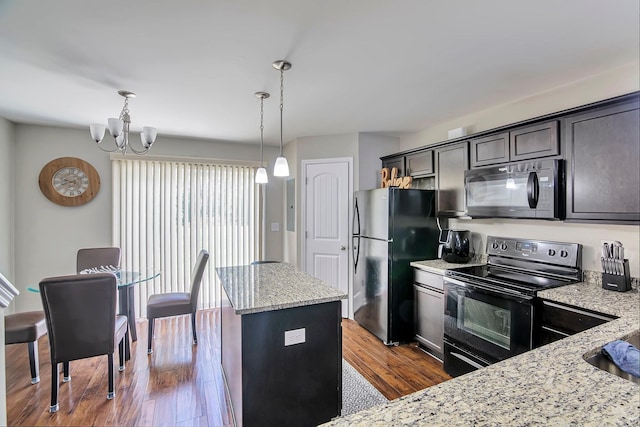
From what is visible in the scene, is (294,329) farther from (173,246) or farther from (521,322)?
(173,246)

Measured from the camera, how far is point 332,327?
1.91m

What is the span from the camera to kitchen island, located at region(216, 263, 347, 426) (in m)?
1.71

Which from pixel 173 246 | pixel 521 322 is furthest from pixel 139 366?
pixel 521 322

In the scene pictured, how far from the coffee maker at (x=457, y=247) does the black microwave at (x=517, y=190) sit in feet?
0.98

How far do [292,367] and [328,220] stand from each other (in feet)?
8.24

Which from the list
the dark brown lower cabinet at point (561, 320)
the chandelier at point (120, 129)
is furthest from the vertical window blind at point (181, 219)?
the dark brown lower cabinet at point (561, 320)

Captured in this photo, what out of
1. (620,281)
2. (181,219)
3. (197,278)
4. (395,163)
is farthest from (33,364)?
(620,281)

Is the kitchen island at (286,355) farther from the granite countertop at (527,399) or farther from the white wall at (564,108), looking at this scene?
the white wall at (564,108)

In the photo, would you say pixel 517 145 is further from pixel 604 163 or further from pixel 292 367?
pixel 292 367

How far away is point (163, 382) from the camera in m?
2.61

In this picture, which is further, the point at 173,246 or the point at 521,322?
the point at 173,246

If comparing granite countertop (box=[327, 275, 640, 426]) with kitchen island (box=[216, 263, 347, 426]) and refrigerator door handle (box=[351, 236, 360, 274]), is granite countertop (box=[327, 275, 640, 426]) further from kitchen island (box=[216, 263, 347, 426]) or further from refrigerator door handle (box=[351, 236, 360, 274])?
refrigerator door handle (box=[351, 236, 360, 274])

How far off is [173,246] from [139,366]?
71.6 inches

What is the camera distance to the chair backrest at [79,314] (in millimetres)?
2201
